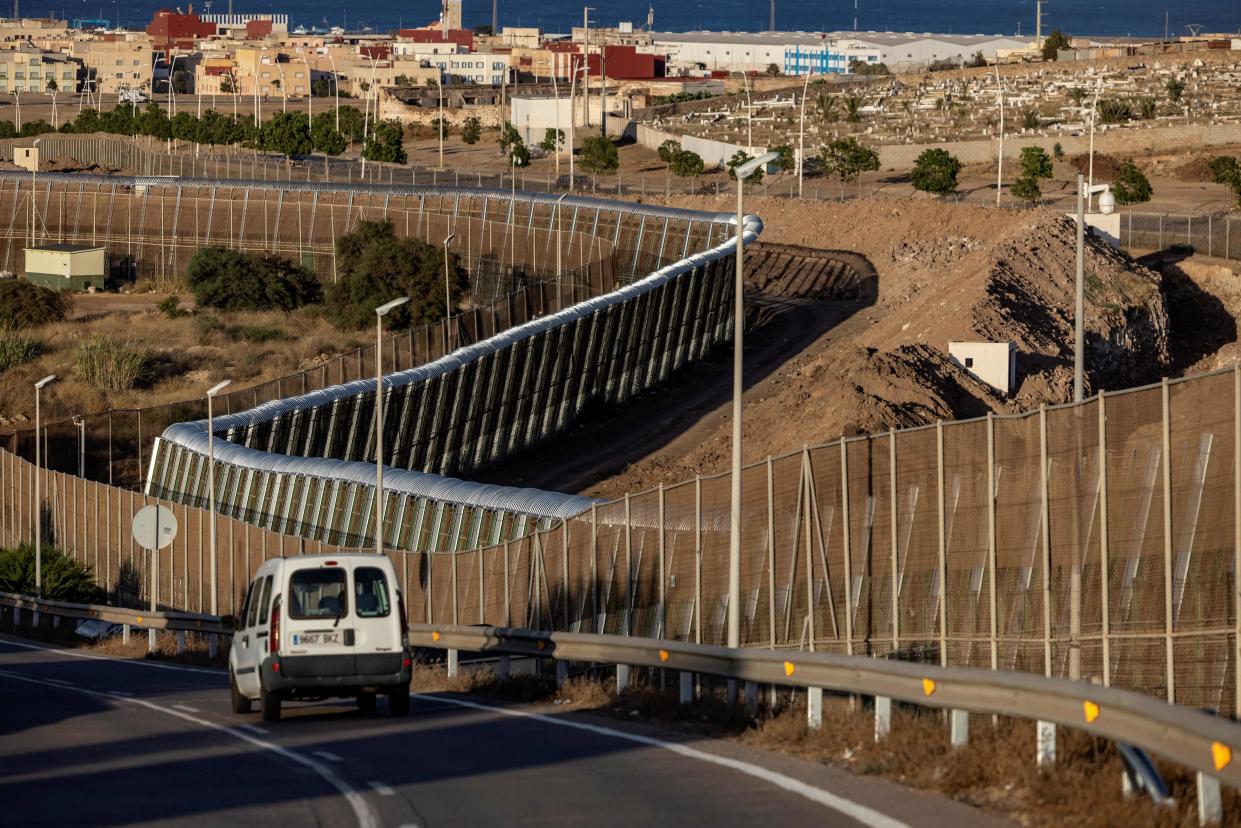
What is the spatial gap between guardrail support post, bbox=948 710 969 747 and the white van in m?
7.85

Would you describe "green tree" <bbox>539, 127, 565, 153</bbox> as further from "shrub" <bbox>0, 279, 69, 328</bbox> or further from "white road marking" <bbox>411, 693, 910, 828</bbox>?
"white road marking" <bbox>411, 693, 910, 828</bbox>

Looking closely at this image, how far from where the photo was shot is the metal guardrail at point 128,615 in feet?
113

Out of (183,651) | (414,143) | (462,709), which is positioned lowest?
(183,651)

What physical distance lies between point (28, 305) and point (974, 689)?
82.6m

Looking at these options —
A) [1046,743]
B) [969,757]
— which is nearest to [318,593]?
[969,757]

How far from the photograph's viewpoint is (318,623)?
21.0 metres

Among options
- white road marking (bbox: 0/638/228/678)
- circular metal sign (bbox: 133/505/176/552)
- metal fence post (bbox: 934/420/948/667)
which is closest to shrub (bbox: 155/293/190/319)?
white road marking (bbox: 0/638/228/678)

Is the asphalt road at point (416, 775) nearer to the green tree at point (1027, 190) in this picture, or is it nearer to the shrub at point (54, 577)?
the shrub at point (54, 577)

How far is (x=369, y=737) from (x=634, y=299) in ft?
150

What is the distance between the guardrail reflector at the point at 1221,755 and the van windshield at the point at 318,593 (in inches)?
454

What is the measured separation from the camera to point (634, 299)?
64438mm

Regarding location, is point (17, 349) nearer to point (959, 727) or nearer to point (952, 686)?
point (952, 686)

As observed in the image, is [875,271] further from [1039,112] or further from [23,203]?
[1039,112]

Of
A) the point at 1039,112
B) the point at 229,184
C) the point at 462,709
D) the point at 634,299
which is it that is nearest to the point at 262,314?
the point at 229,184
